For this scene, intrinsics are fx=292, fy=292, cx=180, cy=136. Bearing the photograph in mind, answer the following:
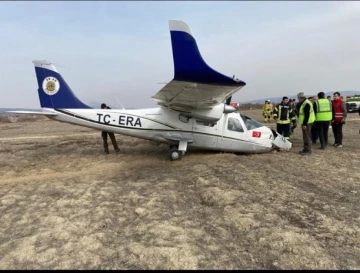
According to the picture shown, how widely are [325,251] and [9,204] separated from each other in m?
6.41

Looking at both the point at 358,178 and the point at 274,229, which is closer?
the point at 274,229

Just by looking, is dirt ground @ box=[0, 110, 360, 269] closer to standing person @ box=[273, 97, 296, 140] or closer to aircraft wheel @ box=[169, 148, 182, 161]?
aircraft wheel @ box=[169, 148, 182, 161]

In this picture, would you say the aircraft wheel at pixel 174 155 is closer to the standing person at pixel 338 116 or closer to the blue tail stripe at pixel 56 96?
the blue tail stripe at pixel 56 96

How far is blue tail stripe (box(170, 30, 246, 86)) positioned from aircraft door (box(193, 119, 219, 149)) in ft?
12.7

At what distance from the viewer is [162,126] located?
34.4 feet

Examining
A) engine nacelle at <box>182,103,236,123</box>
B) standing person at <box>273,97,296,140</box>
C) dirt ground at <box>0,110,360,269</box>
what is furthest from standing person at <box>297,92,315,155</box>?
engine nacelle at <box>182,103,236,123</box>

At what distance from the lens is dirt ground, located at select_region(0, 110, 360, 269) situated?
4234 mm

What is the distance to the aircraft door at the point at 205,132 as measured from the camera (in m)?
10.4

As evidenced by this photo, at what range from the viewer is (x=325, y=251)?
4246 millimetres

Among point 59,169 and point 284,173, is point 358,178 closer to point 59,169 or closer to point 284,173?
point 284,173

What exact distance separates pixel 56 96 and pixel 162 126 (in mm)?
4005

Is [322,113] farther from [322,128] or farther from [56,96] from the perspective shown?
[56,96]

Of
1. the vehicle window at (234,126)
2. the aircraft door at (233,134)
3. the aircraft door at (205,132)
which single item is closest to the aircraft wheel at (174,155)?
the aircraft door at (205,132)

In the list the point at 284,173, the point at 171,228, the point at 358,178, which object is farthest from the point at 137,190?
the point at 358,178
